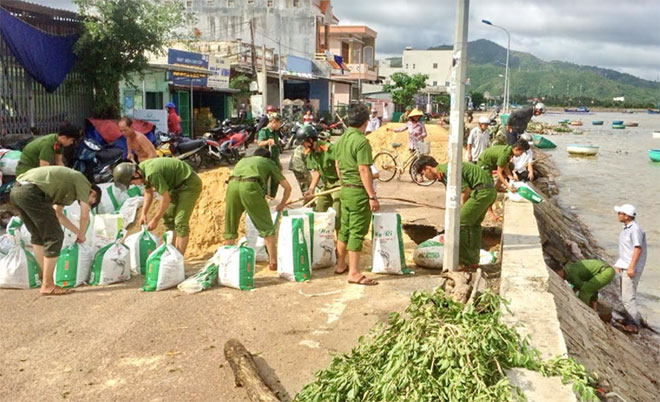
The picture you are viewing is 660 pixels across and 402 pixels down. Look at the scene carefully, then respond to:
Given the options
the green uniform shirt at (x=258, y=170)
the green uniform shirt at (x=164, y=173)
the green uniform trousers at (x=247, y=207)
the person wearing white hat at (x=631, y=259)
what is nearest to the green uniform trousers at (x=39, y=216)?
the green uniform shirt at (x=164, y=173)

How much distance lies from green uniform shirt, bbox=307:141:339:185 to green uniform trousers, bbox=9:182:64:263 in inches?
104

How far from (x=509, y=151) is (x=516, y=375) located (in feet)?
18.6

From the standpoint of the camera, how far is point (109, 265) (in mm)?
5840

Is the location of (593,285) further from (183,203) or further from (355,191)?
(183,203)

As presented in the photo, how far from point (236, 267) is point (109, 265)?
49.6 inches

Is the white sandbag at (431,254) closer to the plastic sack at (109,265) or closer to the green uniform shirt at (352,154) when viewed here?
the green uniform shirt at (352,154)

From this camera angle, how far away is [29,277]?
18.9 feet

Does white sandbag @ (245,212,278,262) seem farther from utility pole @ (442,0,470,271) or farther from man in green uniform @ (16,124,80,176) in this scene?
man in green uniform @ (16,124,80,176)

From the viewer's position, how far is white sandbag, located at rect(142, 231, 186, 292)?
18.4ft

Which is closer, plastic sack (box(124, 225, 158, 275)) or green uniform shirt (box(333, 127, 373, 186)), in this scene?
green uniform shirt (box(333, 127, 373, 186))

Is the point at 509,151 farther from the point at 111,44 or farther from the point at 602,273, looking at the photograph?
the point at 111,44

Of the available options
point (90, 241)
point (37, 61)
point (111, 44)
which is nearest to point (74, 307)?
point (90, 241)

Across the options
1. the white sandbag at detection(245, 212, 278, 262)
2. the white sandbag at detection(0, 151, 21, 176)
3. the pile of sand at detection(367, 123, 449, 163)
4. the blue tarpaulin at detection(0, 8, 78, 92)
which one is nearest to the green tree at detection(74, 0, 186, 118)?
the blue tarpaulin at detection(0, 8, 78, 92)

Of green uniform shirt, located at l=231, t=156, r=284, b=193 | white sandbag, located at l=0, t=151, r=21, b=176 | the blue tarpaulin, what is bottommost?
white sandbag, located at l=0, t=151, r=21, b=176
